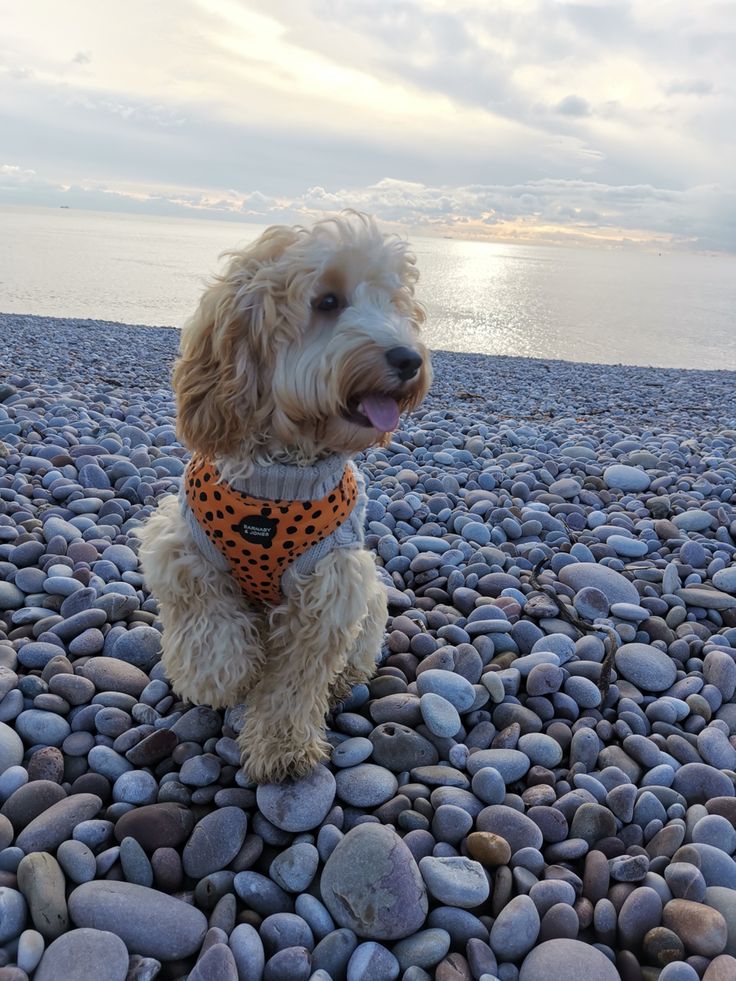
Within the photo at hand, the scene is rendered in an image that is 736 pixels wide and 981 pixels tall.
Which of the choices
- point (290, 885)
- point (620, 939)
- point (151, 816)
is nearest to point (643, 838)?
point (620, 939)

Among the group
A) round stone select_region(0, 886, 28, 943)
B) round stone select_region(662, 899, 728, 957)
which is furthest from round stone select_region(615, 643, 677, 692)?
round stone select_region(0, 886, 28, 943)

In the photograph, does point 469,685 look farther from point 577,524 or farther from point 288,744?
point 577,524

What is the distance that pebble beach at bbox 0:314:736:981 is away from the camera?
2516mm

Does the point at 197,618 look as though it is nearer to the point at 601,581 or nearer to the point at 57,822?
the point at 57,822

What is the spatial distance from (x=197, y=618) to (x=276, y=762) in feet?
2.31

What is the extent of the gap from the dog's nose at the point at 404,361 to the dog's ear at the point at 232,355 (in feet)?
1.60

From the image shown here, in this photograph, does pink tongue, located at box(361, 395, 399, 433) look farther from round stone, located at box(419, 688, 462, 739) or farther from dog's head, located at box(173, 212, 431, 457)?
round stone, located at box(419, 688, 462, 739)

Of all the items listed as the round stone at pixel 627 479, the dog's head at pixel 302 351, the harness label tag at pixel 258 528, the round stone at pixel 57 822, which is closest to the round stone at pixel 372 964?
the round stone at pixel 57 822

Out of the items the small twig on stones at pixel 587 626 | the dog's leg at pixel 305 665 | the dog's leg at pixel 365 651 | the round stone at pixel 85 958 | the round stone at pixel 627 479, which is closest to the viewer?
the round stone at pixel 85 958

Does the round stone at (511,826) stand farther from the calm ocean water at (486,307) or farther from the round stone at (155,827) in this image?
the calm ocean water at (486,307)

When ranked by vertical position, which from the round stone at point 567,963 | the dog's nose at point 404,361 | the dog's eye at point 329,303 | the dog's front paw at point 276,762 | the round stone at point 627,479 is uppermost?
the dog's eye at point 329,303

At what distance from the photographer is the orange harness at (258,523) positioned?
9.98 ft

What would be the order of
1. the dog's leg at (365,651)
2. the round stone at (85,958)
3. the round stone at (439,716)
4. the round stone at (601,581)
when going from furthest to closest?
the round stone at (601,581) → the dog's leg at (365,651) → the round stone at (439,716) → the round stone at (85,958)

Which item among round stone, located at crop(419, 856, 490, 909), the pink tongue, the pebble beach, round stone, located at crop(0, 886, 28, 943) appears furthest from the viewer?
the pink tongue
